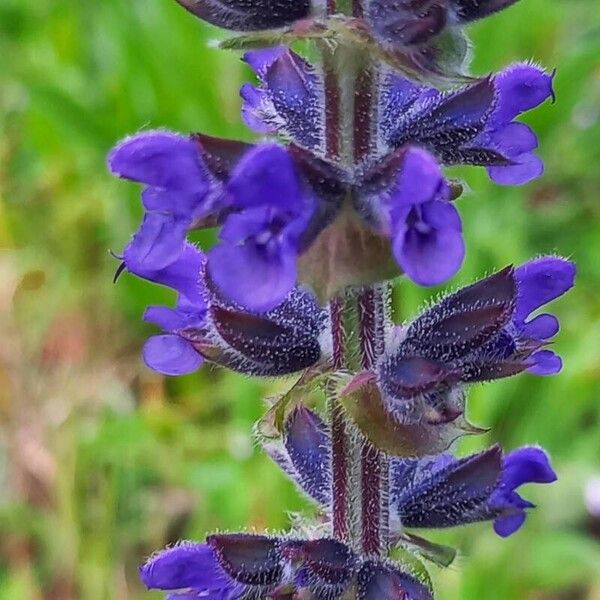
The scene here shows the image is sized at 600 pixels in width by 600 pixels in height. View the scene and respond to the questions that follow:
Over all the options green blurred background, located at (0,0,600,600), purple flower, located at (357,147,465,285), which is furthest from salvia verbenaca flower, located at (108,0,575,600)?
green blurred background, located at (0,0,600,600)

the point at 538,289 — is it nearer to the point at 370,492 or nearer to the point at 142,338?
the point at 370,492

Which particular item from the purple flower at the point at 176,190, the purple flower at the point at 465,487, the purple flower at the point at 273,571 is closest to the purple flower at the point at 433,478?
the purple flower at the point at 465,487

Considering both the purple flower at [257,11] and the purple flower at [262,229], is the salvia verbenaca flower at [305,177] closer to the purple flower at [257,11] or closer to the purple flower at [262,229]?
the purple flower at [262,229]

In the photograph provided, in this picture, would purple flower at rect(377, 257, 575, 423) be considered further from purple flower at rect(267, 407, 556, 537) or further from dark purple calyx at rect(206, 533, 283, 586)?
dark purple calyx at rect(206, 533, 283, 586)

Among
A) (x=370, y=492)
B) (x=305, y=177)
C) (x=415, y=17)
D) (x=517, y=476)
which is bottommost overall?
(x=517, y=476)

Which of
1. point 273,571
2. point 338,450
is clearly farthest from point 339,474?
point 273,571

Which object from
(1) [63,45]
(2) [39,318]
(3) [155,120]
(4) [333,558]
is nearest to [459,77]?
(4) [333,558]
